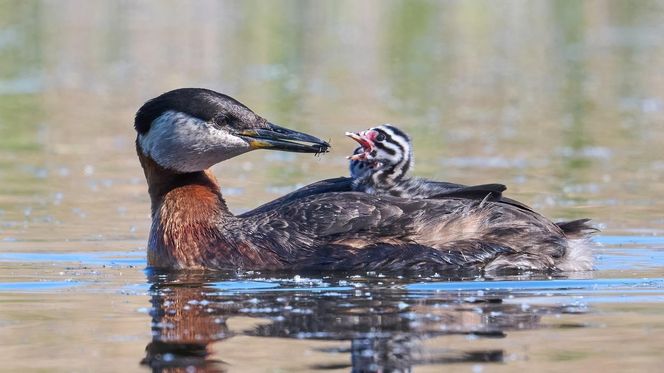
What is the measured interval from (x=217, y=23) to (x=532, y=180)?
25102 mm

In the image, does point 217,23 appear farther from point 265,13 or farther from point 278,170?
point 278,170

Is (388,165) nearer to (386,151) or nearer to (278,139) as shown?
(386,151)

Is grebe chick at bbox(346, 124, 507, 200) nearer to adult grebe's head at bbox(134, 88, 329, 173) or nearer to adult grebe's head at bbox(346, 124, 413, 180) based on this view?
adult grebe's head at bbox(346, 124, 413, 180)

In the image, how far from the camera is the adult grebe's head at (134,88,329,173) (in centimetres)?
1084

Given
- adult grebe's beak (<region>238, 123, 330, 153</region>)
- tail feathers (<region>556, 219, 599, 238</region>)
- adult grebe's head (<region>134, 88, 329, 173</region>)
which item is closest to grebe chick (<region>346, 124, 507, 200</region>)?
adult grebe's beak (<region>238, 123, 330, 153</region>)

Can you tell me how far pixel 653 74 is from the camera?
2755 centimetres

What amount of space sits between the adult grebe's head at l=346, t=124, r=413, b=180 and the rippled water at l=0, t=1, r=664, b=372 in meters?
1.24

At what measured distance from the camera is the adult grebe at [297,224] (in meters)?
10.1

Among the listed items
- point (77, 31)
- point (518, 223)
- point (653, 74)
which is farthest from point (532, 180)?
point (77, 31)

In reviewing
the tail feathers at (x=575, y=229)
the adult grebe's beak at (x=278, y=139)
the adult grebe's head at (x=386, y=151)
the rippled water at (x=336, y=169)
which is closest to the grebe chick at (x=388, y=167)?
the adult grebe's head at (x=386, y=151)

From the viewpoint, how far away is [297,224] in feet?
33.9

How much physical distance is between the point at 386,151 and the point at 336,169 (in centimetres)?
631

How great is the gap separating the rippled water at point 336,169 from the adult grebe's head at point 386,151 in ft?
4.06

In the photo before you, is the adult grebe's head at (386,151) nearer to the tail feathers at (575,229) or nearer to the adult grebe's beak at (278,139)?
the adult grebe's beak at (278,139)
